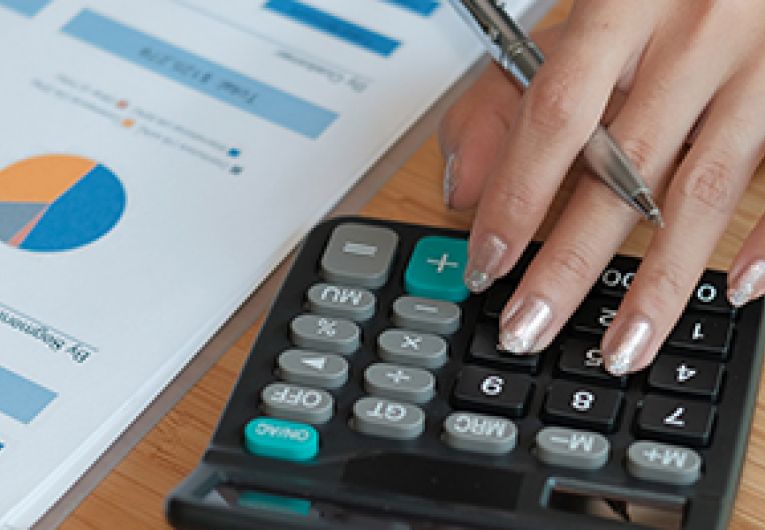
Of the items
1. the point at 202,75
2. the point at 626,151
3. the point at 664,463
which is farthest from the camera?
the point at 202,75

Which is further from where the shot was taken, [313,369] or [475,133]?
[475,133]

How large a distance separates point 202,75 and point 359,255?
7.2 inches

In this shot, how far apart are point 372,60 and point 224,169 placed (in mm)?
110

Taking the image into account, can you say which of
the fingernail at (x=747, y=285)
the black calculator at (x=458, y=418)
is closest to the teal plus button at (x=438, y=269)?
the black calculator at (x=458, y=418)

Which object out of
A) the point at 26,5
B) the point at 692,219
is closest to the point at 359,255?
the point at 692,219

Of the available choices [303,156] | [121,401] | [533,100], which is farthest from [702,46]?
[121,401]

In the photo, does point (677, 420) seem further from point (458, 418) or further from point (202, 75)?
point (202, 75)

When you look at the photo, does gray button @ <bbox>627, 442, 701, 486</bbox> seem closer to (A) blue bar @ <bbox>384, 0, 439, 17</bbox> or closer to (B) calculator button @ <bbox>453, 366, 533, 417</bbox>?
(B) calculator button @ <bbox>453, 366, 533, 417</bbox>

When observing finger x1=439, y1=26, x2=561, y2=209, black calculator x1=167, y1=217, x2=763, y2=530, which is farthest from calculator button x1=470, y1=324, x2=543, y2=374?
finger x1=439, y1=26, x2=561, y2=209

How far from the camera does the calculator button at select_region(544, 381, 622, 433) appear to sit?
43 centimetres

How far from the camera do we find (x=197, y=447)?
0.48 metres

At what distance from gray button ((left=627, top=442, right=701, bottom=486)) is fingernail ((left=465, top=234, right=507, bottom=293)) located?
0.10 metres

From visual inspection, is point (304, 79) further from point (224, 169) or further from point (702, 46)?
point (702, 46)

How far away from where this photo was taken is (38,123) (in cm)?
61
